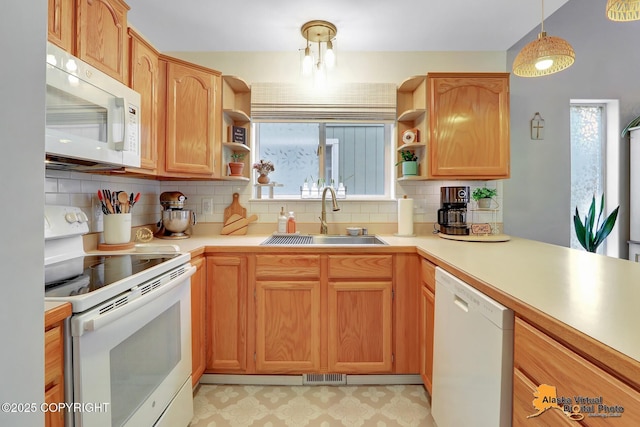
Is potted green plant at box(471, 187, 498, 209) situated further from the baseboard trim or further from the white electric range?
the white electric range

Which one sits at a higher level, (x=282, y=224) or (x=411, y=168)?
(x=411, y=168)

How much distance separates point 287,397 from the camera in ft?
5.91

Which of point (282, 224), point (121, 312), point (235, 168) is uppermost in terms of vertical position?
point (235, 168)

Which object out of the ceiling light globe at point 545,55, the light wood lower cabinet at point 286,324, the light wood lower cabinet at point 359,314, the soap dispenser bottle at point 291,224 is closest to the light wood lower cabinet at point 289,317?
the light wood lower cabinet at point 286,324

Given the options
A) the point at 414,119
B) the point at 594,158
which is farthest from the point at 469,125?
the point at 594,158

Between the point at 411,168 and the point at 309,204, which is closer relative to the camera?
the point at 411,168

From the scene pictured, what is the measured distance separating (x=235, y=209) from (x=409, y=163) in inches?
57.4

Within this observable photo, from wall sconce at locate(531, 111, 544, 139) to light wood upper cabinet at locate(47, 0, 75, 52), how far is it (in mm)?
3063

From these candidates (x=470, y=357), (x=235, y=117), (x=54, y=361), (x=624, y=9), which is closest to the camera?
(x=54, y=361)

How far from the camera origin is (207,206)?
249 centimetres

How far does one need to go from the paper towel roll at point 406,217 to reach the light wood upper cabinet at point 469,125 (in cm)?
30

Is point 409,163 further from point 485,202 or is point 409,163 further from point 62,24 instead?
point 62,24

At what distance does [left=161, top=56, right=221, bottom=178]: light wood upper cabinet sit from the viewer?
6.44 feet

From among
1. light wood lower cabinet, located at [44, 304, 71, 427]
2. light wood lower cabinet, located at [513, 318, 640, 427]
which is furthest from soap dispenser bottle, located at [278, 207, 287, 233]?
light wood lower cabinet, located at [513, 318, 640, 427]
